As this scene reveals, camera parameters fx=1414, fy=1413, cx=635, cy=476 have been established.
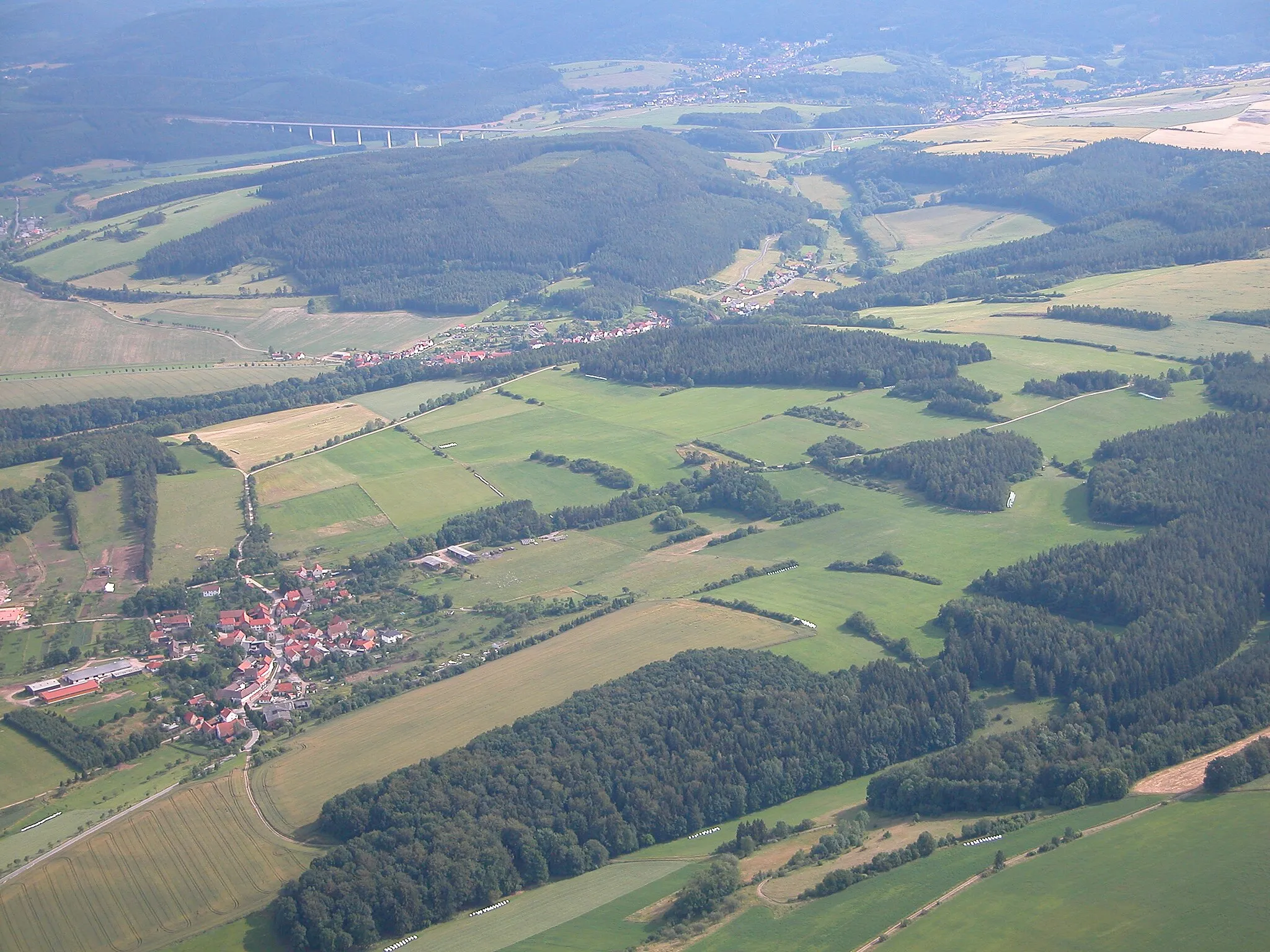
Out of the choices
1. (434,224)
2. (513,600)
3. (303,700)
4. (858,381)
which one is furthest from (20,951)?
(434,224)

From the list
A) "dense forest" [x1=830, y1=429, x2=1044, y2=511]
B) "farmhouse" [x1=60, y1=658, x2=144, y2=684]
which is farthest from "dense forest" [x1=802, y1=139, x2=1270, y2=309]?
"farmhouse" [x1=60, y1=658, x2=144, y2=684]

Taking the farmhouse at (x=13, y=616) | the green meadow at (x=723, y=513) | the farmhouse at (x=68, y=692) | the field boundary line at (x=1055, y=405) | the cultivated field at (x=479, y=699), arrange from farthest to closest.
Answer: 1. the field boundary line at (x=1055, y=405)
2. the green meadow at (x=723, y=513)
3. the farmhouse at (x=13, y=616)
4. the farmhouse at (x=68, y=692)
5. the cultivated field at (x=479, y=699)

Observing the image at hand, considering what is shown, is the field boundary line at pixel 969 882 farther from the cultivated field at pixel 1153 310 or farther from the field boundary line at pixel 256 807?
the cultivated field at pixel 1153 310

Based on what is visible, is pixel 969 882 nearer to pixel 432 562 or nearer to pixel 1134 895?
pixel 1134 895

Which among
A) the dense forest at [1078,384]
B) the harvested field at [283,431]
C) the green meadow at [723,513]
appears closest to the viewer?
the green meadow at [723,513]

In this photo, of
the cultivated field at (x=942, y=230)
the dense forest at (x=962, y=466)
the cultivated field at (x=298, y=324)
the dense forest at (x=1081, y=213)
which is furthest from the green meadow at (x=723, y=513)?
the cultivated field at (x=942, y=230)

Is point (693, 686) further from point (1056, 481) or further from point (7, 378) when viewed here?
point (7, 378)

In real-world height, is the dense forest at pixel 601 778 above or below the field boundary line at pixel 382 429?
below

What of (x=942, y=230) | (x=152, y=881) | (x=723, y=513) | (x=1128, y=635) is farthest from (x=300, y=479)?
(x=942, y=230)
